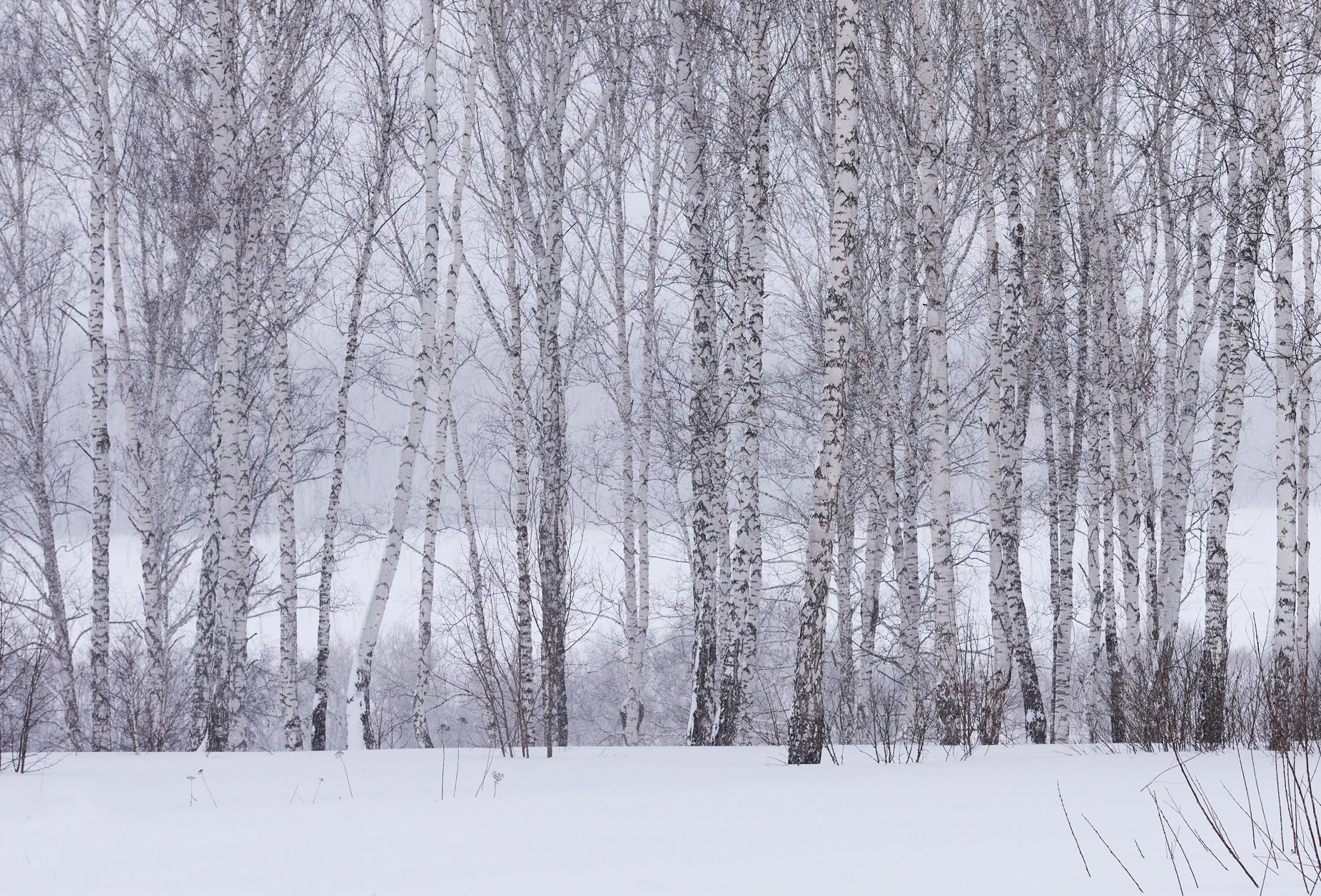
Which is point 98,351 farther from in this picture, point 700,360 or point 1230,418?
point 1230,418

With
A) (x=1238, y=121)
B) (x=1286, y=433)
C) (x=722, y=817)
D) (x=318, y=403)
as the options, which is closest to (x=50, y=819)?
(x=722, y=817)

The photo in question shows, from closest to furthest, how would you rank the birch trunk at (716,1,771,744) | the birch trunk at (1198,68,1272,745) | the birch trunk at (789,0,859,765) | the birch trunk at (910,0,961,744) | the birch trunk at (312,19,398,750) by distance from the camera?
the birch trunk at (789,0,859,765), the birch trunk at (1198,68,1272,745), the birch trunk at (910,0,961,744), the birch trunk at (716,1,771,744), the birch trunk at (312,19,398,750)

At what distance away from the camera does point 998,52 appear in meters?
9.84

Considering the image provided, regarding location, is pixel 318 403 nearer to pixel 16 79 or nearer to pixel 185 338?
pixel 185 338

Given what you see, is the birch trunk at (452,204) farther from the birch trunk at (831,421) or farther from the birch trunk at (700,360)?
the birch trunk at (831,421)

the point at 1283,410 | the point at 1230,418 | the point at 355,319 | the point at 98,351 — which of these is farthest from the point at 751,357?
the point at 98,351

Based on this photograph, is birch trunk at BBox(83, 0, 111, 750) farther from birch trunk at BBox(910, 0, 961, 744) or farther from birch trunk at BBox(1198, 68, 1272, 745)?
birch trunk at BBox(1198, 68, 1272, 745)

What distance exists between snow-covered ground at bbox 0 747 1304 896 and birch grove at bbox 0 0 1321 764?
94 centimetres

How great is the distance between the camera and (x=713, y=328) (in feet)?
35.6

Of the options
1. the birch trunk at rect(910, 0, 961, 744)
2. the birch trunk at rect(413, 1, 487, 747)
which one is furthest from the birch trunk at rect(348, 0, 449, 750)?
the birch trunk at rect(910, 0, 961, 744)

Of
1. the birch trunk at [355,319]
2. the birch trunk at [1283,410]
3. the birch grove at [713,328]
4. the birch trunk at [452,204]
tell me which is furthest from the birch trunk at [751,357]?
the birch trunk at [355,319]

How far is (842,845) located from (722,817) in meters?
0.78

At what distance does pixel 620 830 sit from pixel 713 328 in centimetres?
743

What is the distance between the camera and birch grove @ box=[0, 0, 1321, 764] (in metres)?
7.67
